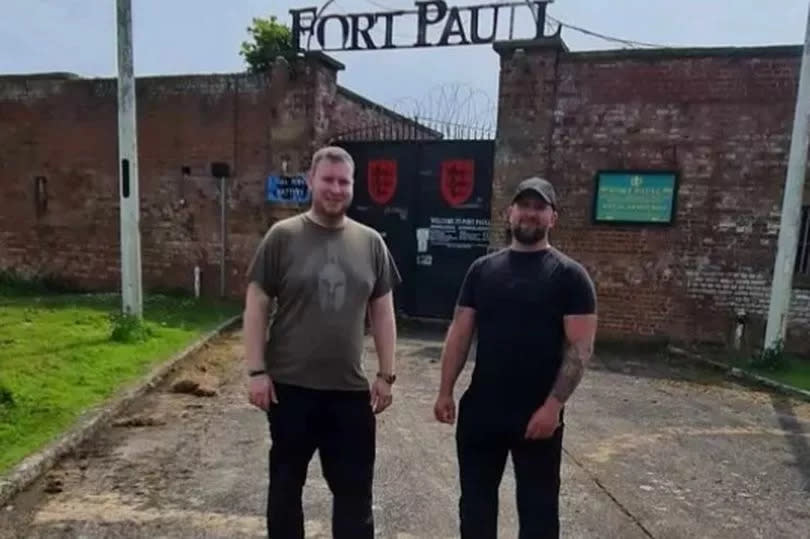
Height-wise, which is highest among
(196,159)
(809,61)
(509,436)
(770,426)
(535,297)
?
(809,61)

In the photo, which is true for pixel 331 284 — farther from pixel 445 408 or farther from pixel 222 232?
pixel 222 232

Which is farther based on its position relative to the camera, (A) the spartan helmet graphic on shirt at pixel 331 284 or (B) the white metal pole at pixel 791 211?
(B) the white metal pole at pixel 791 211

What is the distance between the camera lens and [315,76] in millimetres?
9406

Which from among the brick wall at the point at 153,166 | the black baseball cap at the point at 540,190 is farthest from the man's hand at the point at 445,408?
the brick wall at the point at 153,166

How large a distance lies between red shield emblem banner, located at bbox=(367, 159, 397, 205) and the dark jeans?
23.2 feet

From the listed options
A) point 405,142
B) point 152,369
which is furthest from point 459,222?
point 152,369

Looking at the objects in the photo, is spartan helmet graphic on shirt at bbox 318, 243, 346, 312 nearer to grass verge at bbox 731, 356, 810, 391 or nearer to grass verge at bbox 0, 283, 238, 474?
grass verge at bbox 0, 283, 238, 474

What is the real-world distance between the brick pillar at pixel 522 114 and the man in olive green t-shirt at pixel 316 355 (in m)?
6.24

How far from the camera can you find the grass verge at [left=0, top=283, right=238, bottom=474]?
4383 millimetres

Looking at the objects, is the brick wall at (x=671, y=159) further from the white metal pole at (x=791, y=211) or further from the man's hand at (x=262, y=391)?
the man's hand at (x=262, y=391)

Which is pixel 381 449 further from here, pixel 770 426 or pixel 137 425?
pixel 770 426

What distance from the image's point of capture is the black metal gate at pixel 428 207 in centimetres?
913

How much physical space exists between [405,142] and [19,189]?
6839 mm

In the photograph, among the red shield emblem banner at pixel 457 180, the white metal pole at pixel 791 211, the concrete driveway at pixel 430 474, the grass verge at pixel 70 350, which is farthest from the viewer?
the red shield emblem banner at pixel 457 180
